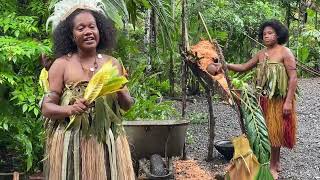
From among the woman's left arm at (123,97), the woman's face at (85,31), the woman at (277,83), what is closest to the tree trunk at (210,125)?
the woman at (277,83)

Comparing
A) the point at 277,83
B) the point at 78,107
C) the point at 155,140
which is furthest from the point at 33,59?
the point at 277,83

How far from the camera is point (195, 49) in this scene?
442 centimetres

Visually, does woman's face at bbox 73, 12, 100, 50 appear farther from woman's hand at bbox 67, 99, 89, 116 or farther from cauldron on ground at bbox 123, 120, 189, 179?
cauldron on ground at bbox 123, 120, 189, 179

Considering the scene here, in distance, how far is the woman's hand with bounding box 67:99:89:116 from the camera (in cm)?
261

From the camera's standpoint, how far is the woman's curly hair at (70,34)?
2.85 metres

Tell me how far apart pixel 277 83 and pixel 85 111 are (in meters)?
2.55

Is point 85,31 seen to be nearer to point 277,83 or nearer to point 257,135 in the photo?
point 257,135

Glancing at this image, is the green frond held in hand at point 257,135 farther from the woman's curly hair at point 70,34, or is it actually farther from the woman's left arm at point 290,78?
the woman's curly hair at point 70,34

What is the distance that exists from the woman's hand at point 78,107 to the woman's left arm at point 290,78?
2599mm

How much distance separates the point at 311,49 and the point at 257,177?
1126cm

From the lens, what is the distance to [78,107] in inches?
103

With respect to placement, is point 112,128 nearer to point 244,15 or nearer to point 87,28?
point 87,28

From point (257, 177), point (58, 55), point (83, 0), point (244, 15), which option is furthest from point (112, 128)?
point (244, 15)

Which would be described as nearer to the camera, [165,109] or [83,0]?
[83,0]
